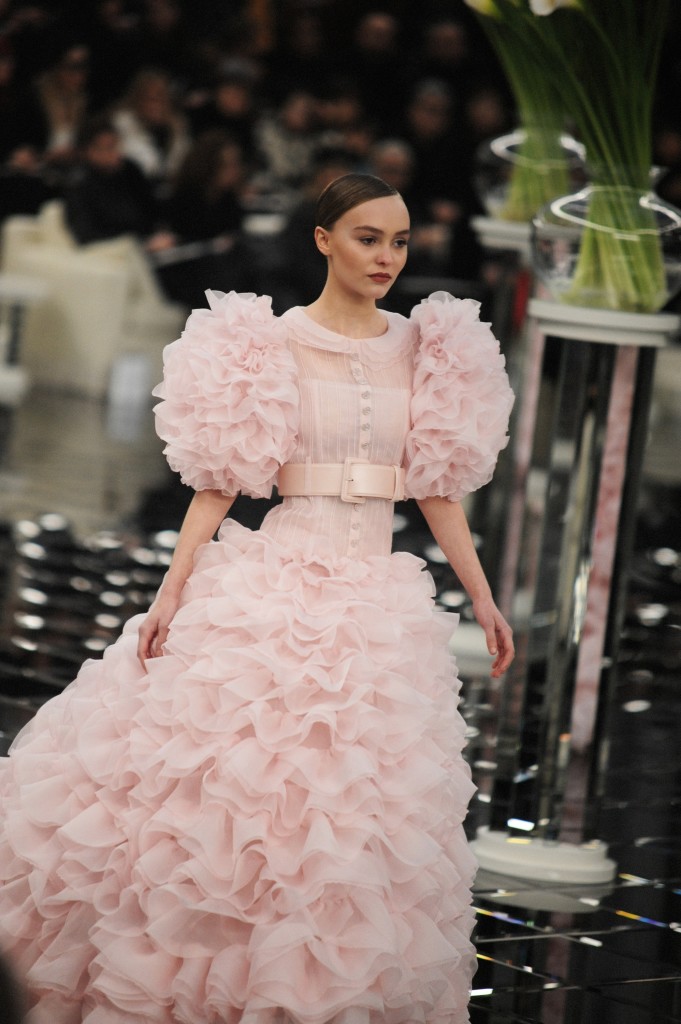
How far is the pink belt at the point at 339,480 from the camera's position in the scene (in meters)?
3.20

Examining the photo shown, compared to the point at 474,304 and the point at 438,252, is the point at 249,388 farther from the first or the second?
the point at 438,252

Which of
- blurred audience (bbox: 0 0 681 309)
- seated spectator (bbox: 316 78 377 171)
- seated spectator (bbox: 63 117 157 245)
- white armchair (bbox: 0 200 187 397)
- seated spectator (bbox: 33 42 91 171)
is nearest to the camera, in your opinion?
white armchair (bbox: 0 200 187 397)

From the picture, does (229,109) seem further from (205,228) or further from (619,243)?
(619,243)

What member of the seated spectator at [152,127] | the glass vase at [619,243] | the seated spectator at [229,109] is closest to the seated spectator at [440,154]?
the seated spectator at [229,109]

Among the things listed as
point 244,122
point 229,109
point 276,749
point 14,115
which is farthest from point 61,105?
point 276,749

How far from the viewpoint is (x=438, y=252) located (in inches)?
487

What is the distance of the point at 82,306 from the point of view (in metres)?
12.2

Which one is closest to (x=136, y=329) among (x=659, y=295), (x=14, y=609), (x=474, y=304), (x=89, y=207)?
(x=89, y=207)

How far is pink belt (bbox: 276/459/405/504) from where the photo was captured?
3199 mm

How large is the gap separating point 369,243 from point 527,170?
3.61m

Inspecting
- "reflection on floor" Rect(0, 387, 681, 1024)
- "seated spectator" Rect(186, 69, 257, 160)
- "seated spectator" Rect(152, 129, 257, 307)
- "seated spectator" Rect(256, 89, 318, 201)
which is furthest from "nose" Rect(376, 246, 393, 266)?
"seated spectator" Rect(256, 89, 318, 201)

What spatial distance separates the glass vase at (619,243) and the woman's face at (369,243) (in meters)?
1.34

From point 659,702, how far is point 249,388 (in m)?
3.35

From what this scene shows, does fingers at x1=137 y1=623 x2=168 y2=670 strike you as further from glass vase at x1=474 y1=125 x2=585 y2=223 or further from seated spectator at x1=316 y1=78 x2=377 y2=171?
seated spectator at x1=316 y1=78 x2=377 y2=171
